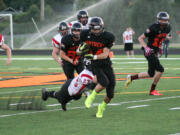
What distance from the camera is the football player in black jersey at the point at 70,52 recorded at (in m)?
9.59

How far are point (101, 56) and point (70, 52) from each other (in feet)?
6.22

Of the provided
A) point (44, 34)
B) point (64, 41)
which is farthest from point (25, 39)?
point (64, 41)

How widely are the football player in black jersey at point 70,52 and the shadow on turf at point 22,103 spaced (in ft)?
3.04

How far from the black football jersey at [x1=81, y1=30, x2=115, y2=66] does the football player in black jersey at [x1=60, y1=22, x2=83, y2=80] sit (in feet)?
3.08

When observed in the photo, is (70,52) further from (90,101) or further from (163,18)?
(163,18)

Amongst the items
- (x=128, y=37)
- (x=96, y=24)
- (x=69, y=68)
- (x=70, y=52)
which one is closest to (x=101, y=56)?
(x=96, y=24)

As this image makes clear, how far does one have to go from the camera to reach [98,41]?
320 inches

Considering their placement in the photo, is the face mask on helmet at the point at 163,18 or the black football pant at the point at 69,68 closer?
the black football pant at the point at 69,68

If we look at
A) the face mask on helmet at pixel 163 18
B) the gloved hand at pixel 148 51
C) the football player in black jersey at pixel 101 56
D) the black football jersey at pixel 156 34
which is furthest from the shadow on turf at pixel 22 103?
the face mask on helmet at pixel 163 18

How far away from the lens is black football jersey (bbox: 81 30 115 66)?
8070 millimetres

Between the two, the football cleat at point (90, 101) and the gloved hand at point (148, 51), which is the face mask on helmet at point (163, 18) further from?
the football cleat at point (90, 101)

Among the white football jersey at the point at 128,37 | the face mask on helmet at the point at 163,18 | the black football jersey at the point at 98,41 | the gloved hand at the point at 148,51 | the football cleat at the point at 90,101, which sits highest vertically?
the face mask on helmet at the point at 163,18

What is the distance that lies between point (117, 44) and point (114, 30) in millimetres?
1311

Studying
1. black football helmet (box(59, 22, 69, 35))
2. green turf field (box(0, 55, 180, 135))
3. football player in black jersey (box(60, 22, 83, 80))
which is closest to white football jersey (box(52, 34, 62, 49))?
black football helmet (box(59, 22, 69, 35))
